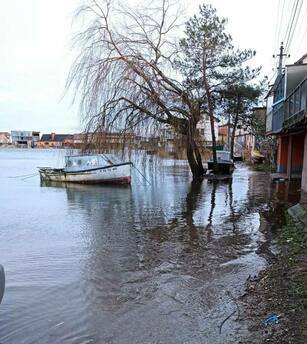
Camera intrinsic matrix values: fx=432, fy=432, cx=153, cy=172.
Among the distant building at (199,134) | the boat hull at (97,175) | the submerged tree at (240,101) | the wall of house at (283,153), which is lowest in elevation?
the boat hull at (97,175)

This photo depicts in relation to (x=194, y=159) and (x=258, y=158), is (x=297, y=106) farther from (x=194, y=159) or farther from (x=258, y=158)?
(x=258, y=158)

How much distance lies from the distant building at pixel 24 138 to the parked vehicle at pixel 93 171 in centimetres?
11498

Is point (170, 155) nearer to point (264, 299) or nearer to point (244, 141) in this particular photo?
point (264, 299)

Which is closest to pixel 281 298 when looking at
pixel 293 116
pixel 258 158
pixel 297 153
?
pixel 293 116

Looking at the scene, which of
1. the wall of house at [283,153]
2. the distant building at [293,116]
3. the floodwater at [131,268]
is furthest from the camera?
the wall of house at [283,153]

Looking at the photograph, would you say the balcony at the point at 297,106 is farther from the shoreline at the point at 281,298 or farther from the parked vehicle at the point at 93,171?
the parked vehicle at the point at 93,171

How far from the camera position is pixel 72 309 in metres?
5.95

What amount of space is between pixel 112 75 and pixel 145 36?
3.49m

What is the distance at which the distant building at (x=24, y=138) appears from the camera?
142375 millimetres

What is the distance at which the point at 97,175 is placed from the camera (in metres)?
28.4

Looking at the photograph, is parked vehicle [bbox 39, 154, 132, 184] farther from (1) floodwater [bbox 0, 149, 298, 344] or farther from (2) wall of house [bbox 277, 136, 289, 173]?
Result: (2) wall of house [bbox 277, 136, 289, 173]

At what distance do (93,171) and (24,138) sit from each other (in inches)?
5013

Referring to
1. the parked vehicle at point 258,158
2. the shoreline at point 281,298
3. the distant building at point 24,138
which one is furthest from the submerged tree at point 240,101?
the distant building at point 24,138

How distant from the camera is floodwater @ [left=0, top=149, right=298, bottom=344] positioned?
521cm
